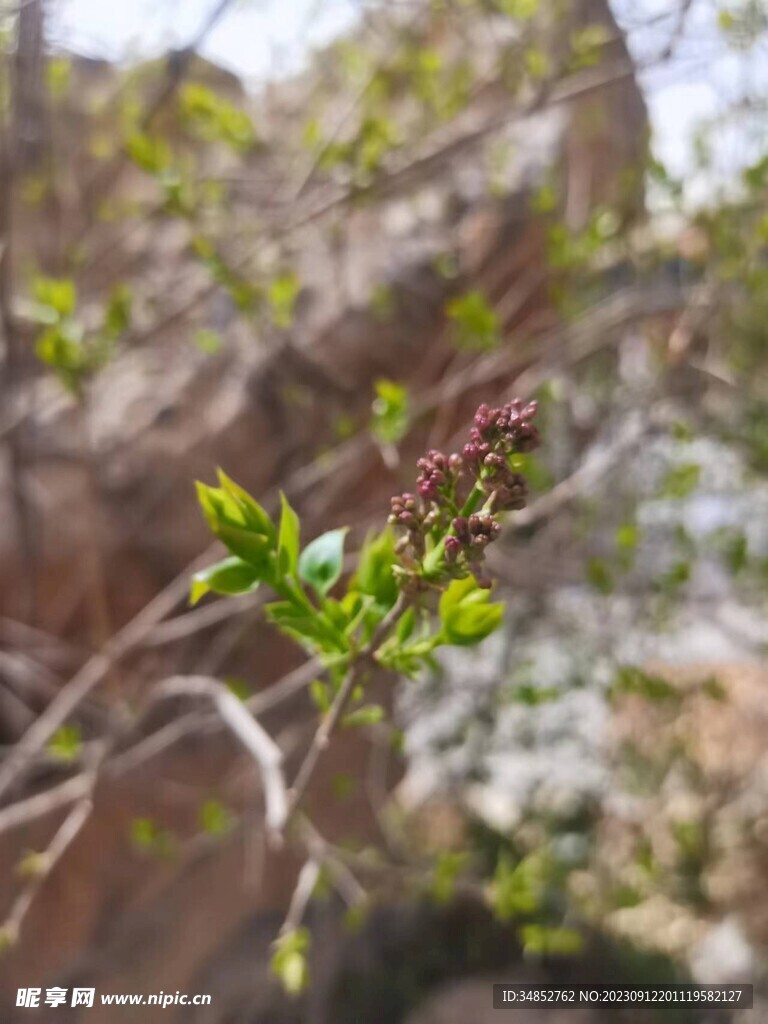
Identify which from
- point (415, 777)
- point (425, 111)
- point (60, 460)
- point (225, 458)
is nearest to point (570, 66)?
point (425, 111)

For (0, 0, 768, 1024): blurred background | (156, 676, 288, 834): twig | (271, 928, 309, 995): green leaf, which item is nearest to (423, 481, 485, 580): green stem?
(156, 676, 288, 834): twig

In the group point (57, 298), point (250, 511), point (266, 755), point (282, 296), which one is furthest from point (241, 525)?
point (282, 296)

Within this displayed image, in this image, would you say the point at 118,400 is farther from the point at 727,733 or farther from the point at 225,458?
the point at 727,733

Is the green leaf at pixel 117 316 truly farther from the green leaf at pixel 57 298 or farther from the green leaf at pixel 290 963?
the green leaf at pixel 290 963

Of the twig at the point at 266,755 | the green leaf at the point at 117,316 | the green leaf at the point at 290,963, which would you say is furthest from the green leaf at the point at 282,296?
the green leaf at the point at 290,963

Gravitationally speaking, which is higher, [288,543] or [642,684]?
[288,543]

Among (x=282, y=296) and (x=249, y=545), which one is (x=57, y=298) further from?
(x=249, y=545)

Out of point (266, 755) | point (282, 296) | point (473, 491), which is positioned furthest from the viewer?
point (282, 296)
